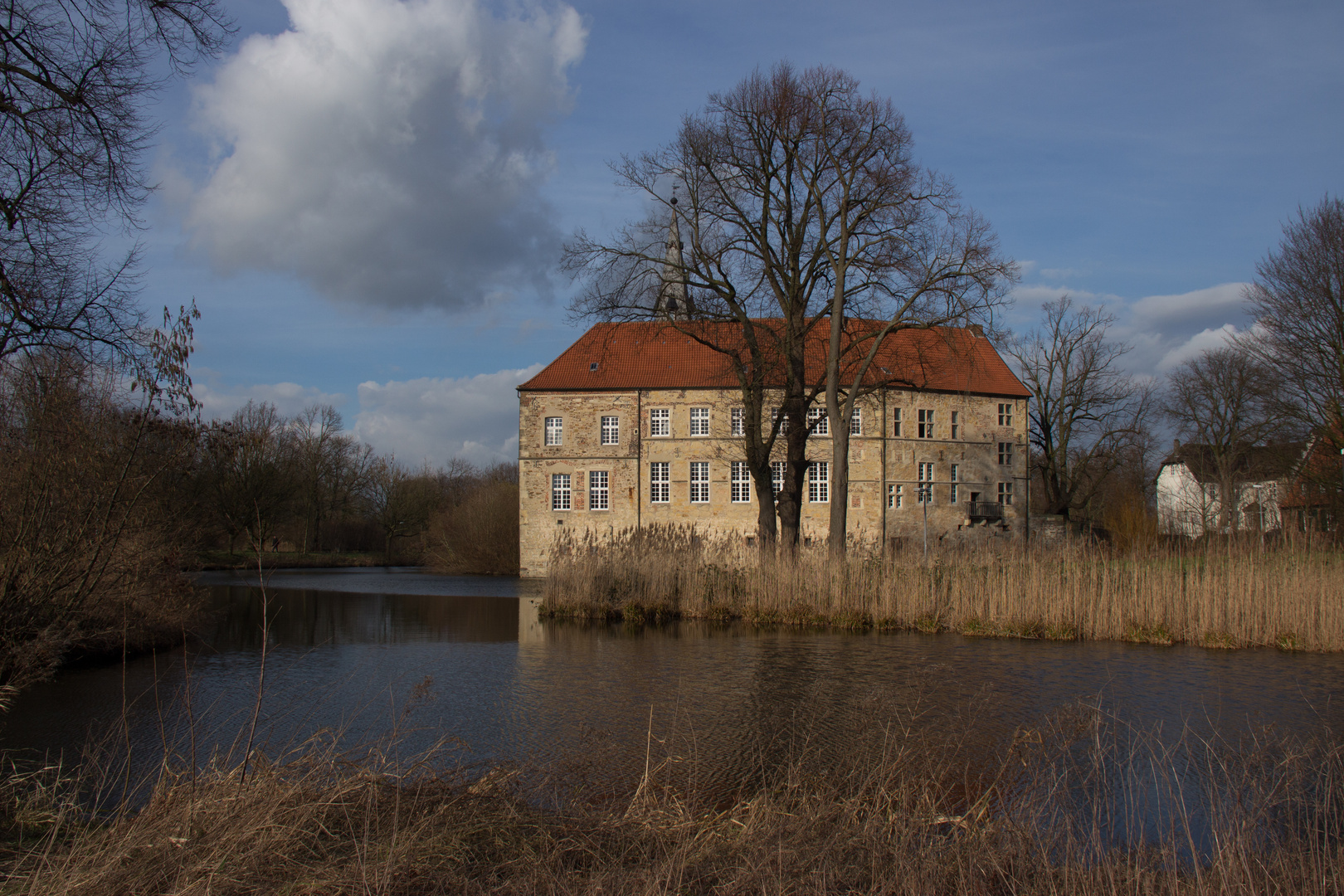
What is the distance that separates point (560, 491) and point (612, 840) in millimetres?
31472

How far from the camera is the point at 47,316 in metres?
8.33

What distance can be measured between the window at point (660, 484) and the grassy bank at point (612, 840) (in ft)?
99.5

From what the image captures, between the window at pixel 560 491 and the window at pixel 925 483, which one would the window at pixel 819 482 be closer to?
the window at pixel 925 483

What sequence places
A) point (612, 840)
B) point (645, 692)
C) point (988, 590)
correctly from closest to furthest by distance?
point (612, 840)
point (645, 692)
point (988, 590)

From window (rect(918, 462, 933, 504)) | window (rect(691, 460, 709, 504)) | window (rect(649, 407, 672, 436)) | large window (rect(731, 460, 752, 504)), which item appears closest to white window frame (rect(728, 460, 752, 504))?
large window (rect(731, 460, 752, 504))

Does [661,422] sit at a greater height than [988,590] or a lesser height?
greater

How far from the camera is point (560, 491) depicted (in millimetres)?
34844

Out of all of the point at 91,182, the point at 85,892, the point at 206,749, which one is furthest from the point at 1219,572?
the point at 91,182

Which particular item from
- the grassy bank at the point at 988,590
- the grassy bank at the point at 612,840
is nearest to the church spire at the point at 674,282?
the grassy bank at the point at 988,590

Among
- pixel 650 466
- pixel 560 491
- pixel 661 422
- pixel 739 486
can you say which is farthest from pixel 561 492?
pixel 739 486

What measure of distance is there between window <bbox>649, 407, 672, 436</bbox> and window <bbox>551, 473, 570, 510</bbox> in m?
3.77

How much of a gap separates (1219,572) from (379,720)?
10.6 meters

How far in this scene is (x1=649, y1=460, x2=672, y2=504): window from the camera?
35000 mm

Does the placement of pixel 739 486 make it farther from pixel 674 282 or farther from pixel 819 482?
pixel 674 282
